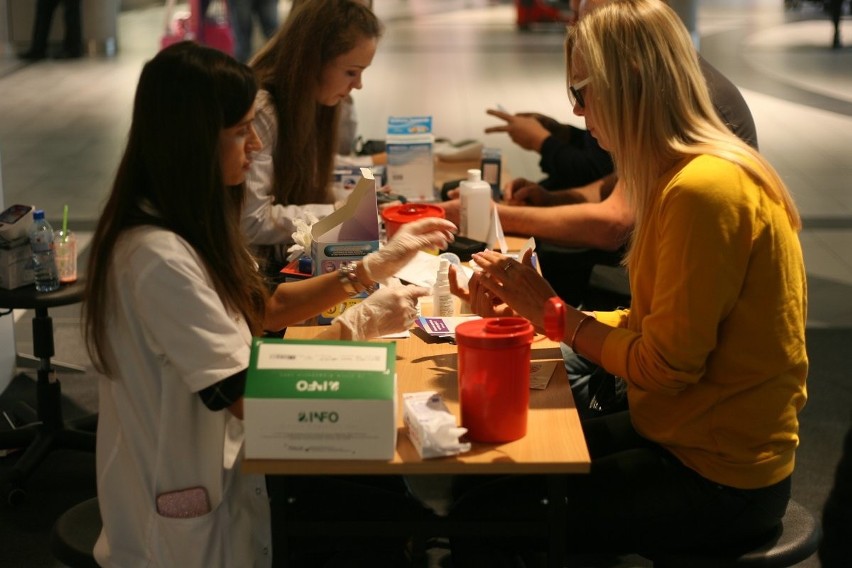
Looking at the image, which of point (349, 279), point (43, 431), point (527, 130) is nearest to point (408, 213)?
point (349, 279)

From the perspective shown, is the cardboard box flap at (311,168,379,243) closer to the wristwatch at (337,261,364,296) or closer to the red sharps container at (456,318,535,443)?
the wristwatch at (337,261,364,296)

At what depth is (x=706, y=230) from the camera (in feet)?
6.16

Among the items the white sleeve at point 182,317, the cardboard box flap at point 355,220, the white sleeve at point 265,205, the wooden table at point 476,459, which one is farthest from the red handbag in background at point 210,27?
the white sleeve at point 182,317

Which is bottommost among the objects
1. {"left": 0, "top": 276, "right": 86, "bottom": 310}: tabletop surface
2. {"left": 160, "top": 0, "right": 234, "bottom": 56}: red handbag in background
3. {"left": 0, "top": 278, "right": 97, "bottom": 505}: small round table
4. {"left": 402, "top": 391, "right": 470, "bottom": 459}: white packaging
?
{"left": 0, "top": 278, "right": 97, "bottom": 505}: small round table

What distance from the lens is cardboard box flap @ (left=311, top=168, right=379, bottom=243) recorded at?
246 centimetres

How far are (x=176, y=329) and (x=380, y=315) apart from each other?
1.85 feet

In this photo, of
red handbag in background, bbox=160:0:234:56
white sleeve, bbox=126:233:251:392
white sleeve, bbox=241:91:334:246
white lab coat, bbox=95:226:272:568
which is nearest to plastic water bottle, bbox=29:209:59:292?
white sleeve, bbox=241:91:334:246

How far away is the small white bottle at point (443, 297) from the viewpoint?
2457mm

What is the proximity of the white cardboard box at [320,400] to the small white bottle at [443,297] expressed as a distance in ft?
2.39

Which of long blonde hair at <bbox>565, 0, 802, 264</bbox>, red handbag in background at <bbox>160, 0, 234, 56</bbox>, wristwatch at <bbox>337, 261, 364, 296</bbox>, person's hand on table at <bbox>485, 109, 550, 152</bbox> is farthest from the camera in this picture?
red handbag in background at <bbox>160, 0, 234, 56</bbox>

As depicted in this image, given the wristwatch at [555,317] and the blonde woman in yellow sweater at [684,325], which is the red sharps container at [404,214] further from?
the wristwatch at [555,317]

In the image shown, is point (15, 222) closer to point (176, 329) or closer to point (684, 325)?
point (176, 329)

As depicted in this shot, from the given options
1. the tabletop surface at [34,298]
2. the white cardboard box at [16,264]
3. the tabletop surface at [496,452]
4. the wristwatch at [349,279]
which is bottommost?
the tabletop surface at [34,298]

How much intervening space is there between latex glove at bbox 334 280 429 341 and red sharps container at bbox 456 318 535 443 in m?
0.46
